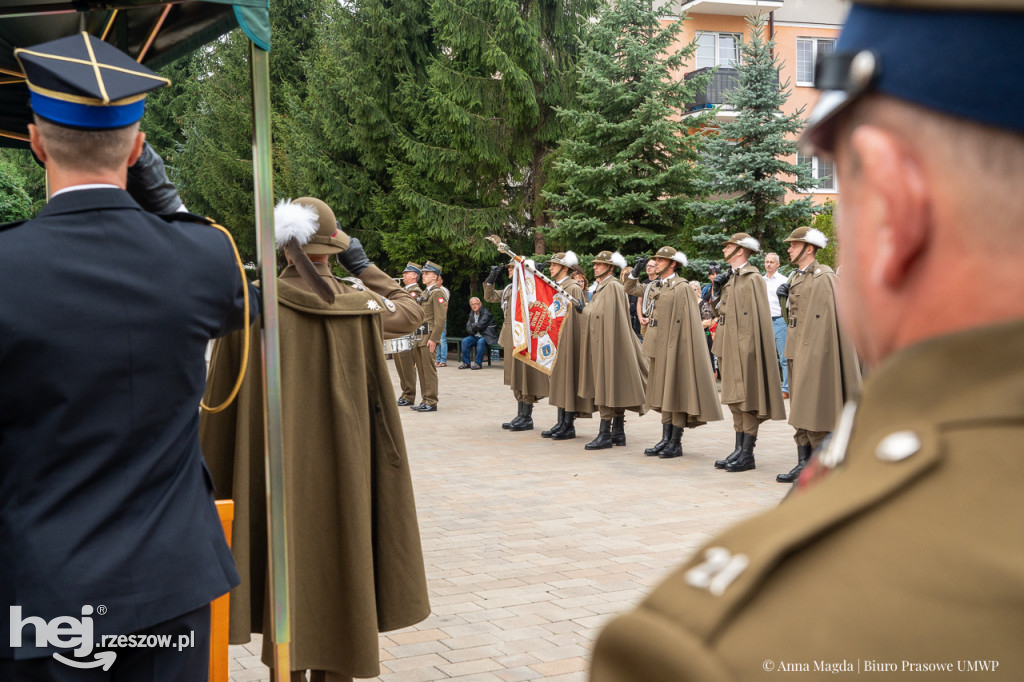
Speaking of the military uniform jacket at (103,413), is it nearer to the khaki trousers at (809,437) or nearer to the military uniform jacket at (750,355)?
the khaki trousers at (809,437)

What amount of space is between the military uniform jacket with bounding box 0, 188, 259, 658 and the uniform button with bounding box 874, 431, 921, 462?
6.14 ft

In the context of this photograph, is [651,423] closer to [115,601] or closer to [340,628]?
[340,628]

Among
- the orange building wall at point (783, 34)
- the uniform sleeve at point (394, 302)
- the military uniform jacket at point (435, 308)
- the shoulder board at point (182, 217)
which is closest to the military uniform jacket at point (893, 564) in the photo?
the shoulder board at point (182, 217)

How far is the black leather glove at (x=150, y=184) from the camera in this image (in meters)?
2.82

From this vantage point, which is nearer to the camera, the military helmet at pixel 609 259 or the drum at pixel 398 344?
the drum at pixel 398 344

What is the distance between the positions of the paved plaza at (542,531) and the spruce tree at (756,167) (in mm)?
9356

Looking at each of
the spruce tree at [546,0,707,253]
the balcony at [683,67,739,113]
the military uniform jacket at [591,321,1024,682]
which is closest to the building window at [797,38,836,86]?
the balcony at [683,67,739,113]

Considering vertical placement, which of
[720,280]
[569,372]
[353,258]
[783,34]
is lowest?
[569,372]

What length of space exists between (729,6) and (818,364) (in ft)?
76.5

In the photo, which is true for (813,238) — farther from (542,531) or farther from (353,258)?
(353,258)

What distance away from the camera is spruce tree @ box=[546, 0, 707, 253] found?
2316 centimetres

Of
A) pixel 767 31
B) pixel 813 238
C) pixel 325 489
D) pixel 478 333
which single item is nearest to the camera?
pixel 325 489

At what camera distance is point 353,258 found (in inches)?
174

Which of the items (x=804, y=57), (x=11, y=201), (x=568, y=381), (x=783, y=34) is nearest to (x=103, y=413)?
(x=568, y=381)
